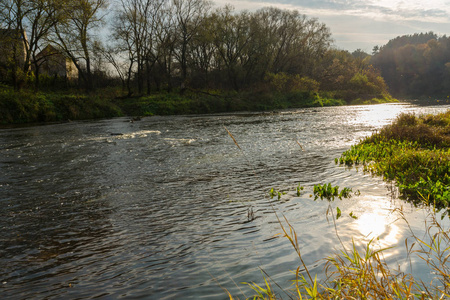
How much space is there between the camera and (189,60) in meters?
55.2

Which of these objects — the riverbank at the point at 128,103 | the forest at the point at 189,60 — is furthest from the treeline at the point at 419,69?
the riverbank at the point at 128,103

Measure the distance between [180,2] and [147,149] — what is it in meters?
38.3

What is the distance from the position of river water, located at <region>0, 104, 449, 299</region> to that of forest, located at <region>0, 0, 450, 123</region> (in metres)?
25.6

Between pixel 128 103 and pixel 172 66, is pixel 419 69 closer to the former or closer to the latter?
pixel 172 66

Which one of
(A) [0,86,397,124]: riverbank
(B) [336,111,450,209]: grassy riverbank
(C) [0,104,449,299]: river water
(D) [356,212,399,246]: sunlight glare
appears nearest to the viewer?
(C) [0,104,449,299]: river water

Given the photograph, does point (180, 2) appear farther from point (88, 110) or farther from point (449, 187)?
point (449, 187)

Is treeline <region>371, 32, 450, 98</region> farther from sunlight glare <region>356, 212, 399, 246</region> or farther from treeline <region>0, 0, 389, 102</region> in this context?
sunlight glare <region>356, 212, 399, 246</region>

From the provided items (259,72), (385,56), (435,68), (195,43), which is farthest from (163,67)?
(385,56)

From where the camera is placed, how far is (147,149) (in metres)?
13.4

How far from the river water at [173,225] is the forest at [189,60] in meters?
25.6

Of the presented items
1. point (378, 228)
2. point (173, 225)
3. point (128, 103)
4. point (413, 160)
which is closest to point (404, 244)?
point (378, 228)

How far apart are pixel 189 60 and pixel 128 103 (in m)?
21.1

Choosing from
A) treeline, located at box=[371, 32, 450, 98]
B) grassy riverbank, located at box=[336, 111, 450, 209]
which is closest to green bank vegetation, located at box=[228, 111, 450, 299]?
grassy riverbank, located at box=[336, 111, 450, 209]

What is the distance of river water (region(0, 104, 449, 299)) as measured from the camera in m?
3.58
